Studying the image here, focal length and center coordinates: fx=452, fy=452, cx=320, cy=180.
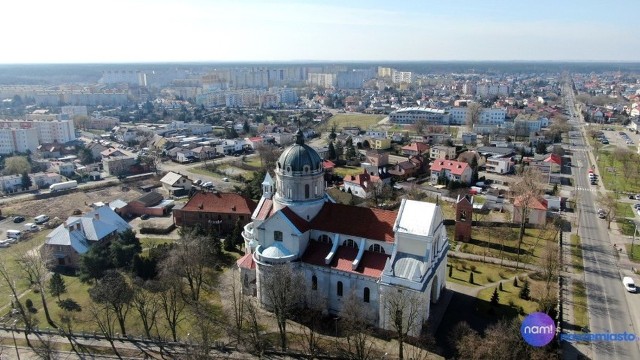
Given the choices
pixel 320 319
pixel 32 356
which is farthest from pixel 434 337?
pixel 32 356

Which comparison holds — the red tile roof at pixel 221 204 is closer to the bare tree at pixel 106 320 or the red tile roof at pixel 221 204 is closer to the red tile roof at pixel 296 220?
the red tile roof at pixel 296 220

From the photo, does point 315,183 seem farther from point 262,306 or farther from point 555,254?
point 555,254

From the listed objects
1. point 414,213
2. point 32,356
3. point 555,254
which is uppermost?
point 414,213

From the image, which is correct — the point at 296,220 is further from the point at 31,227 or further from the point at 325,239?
the point at 31,227

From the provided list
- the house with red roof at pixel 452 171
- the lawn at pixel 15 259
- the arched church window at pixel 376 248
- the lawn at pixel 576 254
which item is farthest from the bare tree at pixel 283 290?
the house with red roof at pixel 452 171

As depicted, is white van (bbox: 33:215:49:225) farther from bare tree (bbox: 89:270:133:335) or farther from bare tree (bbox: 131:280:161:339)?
bare tree (bbox: 89:270:133:335)

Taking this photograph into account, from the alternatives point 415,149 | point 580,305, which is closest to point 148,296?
point 580,305
